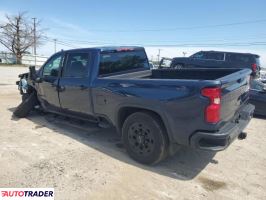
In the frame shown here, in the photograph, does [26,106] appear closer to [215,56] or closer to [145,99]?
[145,99]

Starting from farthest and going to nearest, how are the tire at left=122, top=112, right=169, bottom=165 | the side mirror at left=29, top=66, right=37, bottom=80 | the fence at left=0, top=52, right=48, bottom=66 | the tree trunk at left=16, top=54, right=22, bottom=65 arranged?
the fence at left=0, top=52, right=48, bottom=66 → the tree trunk at left=16, top=54, right=22, bottom=65 → the side mirror at left=29, top=66, right=37, bottom=80 → the tire at left=122, top=112, right=169, bottom=165

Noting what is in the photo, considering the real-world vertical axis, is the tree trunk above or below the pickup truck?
above

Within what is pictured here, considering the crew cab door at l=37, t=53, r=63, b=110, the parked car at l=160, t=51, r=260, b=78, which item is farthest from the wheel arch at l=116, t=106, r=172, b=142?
the parked car at l=160, t=51, r=260, b=78

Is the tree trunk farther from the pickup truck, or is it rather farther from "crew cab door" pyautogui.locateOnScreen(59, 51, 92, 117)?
"crew cab door" pyautogui.locateOnScreen(59, 51, 92, 117)

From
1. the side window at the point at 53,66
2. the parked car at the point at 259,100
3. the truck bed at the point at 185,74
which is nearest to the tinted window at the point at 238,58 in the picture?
the parked car at the point at 259,100

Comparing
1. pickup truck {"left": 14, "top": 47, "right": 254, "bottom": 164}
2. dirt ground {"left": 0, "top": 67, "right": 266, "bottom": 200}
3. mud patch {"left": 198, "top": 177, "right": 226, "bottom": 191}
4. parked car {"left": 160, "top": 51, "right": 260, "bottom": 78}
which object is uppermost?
parked car {"left": 160, "top": 51, "right": 260, "bottom": 78}

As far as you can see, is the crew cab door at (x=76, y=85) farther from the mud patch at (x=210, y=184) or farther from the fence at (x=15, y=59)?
the fence at (x=15, y=59)

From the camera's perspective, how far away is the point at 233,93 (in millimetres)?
4543

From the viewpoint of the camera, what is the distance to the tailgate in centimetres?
420

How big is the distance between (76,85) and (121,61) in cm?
102

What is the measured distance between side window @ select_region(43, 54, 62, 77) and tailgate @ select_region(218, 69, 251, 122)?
3.68m

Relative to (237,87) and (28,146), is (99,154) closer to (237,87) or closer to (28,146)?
(28,146)

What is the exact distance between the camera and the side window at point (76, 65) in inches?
225

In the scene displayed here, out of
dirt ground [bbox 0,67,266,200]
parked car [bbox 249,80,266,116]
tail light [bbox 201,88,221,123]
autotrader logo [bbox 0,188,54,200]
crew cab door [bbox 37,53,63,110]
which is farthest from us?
parked car [bbox 249,80,266,116]
